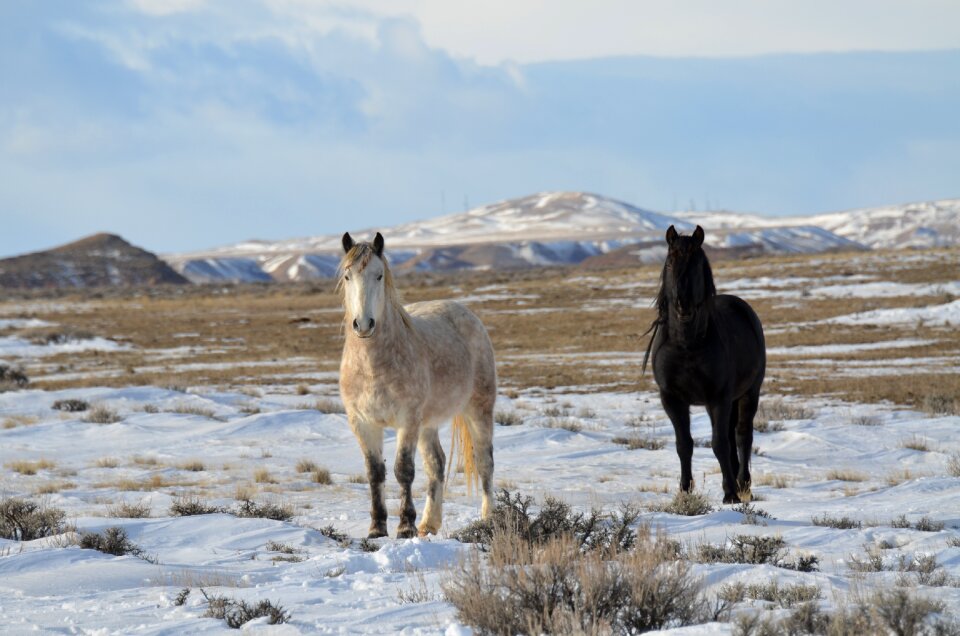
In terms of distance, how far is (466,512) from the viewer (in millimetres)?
8781

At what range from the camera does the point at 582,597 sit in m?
4.09

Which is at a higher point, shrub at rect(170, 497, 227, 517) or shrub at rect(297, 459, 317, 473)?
shrub at rect(170, 497, 227, 517)

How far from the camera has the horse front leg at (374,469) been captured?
7535 millimetres

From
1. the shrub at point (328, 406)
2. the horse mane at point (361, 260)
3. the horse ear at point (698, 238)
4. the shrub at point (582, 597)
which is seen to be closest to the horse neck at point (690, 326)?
the horse ear at point (698, 238)

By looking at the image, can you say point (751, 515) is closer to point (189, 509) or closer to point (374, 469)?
point (374, 469)

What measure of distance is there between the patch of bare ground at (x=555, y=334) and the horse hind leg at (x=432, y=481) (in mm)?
2024

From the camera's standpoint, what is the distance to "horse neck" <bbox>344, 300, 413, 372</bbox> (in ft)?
24.1

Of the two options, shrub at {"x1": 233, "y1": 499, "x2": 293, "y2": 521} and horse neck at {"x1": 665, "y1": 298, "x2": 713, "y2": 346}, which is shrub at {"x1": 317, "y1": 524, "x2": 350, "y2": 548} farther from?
horse neck at {"x1": 665, "y1": 298, "x2": 713, "y2": 346}

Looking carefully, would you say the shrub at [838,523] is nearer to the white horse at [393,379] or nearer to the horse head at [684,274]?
the horse head at [684,274]

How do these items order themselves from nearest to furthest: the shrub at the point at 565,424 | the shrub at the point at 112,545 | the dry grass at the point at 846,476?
the shrub at the point at 112,545, the dry grass at the point at 846,476, the shrub at the point at 565,424

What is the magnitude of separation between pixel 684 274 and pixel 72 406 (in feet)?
39.1

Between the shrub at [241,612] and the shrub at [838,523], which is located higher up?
the shrub at [241,612]

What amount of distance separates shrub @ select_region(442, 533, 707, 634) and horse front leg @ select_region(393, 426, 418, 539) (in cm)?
312

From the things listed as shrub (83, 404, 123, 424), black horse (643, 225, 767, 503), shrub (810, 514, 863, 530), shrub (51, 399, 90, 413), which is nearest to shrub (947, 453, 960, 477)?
black horse (643, 225, 767, 503)
